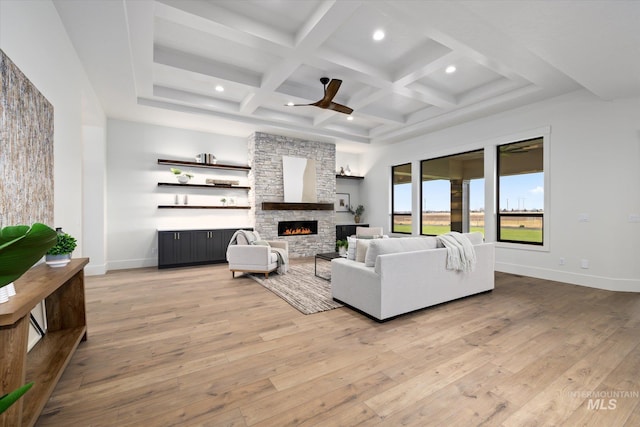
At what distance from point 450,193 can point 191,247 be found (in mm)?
6395

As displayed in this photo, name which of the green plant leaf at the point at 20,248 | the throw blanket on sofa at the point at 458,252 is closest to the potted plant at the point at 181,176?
the throw blanket on sofa at the point at 458,252

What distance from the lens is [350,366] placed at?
217 centimetres

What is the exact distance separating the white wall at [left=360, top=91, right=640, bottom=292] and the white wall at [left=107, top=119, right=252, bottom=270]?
624cm

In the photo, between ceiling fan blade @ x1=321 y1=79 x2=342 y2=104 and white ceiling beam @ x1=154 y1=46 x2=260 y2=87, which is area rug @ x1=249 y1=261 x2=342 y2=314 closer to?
ceiling fan blade @ x1=321 y1=79 x2=342 y2=104

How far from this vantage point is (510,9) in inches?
97.8

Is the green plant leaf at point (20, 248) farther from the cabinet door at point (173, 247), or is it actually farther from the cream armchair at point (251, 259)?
the cabinet door at point (173, 247)

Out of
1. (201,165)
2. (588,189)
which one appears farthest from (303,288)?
(588,189)

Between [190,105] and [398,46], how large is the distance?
371 cm

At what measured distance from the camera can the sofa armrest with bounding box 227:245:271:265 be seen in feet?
15.7

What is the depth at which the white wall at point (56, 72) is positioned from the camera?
6.12 feet

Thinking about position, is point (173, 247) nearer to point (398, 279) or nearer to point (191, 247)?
point (191, 247)

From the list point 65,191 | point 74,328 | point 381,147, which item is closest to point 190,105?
point 65,191

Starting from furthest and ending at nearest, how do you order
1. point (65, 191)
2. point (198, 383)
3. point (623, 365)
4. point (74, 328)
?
point (65, 191), point (74, 328), point (623, 365), point (198, 383)

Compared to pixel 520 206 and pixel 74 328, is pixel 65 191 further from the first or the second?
pixel 520 206
